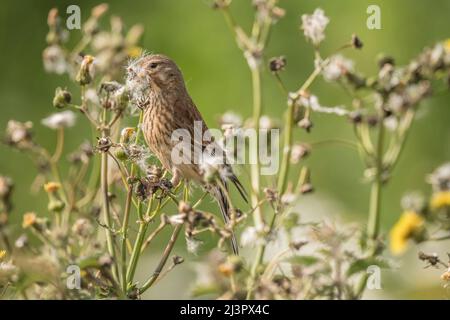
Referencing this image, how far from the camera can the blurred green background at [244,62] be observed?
4.55 meters

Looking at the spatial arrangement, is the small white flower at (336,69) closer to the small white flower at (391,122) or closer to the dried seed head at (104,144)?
the small white flower at (391,122)

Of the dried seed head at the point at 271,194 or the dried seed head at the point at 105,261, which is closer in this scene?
the dried seed head at the point at 105,261

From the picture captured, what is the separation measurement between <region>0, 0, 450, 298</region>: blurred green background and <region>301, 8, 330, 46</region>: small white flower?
1.81 m

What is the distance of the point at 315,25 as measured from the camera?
2.63 m

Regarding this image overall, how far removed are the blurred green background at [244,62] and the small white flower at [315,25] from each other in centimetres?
181

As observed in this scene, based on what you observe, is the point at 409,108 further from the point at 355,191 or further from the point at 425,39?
the point at 425,39

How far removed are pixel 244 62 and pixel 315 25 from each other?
2.41 meters

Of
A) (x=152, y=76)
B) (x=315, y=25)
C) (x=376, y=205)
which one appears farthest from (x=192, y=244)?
(x=152, y=76)

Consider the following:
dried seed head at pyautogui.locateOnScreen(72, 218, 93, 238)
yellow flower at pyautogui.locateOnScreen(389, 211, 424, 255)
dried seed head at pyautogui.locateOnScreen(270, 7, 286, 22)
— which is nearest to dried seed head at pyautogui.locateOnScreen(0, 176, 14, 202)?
dried seed head at pyautogui.locateOnScreen(72, 218, 93, 238)

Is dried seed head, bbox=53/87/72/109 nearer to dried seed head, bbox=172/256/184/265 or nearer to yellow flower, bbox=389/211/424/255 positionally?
dried seed head, bbox=172/256/184/265

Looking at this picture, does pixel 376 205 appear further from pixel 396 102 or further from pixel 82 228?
pixel 82 228

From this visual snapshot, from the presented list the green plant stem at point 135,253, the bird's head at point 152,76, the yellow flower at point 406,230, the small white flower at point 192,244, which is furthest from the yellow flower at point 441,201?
the bird's head at point 152,76
